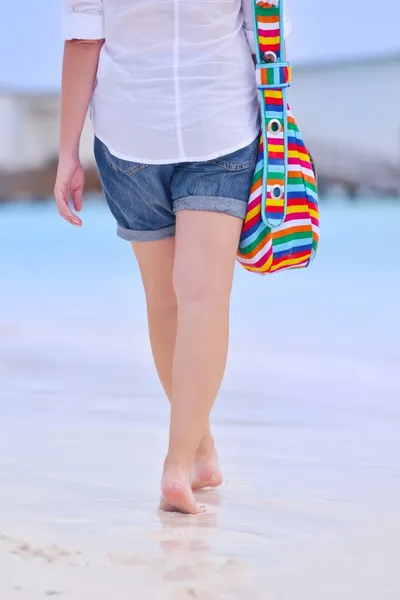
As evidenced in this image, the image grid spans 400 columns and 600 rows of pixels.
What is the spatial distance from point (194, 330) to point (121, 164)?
0.24 m

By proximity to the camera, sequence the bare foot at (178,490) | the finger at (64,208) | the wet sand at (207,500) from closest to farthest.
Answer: the wet sand at (207,500) → the bare foot at (178,490) → the finger at (64,208)

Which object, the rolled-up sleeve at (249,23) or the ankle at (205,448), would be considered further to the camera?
the ankle at (205,448)

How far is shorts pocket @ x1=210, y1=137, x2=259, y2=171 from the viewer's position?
143 centimetres

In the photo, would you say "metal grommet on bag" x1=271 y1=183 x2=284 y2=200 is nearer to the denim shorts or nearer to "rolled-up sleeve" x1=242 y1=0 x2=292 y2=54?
the denim shorts

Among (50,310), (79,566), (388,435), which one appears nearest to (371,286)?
(50,310)

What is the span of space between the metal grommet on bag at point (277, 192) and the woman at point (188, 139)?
0.12 feet

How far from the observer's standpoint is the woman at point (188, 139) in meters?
1.42

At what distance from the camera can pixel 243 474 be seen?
1678 millimetres

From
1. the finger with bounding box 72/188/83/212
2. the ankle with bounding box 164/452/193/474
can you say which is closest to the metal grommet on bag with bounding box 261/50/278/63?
the finger with bounding box 72/188/83/212

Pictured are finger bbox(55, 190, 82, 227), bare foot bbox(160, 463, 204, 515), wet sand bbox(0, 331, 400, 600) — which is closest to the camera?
wet sand bbox(0, 331, 400, 600)

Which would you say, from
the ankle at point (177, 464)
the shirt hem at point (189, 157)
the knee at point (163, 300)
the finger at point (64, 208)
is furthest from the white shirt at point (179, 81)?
the ankle at point (177, 464)

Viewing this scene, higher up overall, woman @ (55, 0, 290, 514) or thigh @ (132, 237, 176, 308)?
woman @ (55, 0, 290, 514)

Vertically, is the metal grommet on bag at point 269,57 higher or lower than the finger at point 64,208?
higher

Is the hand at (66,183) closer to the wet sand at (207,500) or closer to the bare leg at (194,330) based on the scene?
the bare leg at (194,330)
